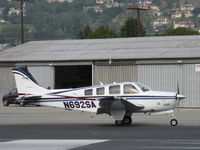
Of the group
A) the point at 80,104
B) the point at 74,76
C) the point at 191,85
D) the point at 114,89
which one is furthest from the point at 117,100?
the point at 74,76

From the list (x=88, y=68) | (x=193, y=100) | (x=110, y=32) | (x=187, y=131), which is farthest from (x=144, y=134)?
(x=110, y=32)

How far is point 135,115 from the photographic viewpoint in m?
35.4

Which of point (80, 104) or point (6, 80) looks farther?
point (6, 80)

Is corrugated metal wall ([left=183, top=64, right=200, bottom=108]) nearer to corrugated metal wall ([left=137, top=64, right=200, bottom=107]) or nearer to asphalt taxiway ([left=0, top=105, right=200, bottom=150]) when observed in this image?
corrugated metal wall ([left=137, top=64, right=200, bottom=107])

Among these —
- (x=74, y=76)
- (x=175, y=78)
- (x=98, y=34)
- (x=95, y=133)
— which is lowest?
(x=95, y=133)

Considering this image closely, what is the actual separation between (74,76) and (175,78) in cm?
1211

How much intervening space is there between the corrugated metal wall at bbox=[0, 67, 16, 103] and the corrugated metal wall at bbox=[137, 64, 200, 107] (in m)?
10.8

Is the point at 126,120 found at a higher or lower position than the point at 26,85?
lower

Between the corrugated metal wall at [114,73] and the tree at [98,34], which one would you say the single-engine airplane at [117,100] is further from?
the tree at [98,34]

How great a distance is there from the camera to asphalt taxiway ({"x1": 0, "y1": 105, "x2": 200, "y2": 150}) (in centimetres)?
2054

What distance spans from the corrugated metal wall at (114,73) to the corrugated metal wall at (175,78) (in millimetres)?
676

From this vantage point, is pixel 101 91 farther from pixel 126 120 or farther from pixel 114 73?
pixel 114 73

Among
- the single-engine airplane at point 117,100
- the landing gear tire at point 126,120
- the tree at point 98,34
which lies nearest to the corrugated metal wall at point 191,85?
the single-engine airplane at point 117,100

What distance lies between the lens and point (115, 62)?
44.6m
